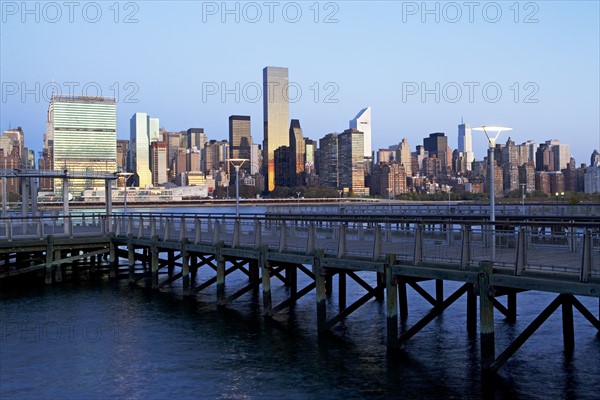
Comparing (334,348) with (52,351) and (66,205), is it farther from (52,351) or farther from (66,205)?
(66,205)

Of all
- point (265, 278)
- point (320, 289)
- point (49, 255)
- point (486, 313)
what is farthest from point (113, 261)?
point (486, 313)

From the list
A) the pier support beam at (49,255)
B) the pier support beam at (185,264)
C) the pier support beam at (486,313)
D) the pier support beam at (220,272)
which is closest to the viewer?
the pier support beam at (486,313)

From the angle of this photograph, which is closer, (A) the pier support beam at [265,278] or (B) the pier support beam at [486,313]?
(B) the pier support beam at [486,313]

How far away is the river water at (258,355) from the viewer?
57.2 feet

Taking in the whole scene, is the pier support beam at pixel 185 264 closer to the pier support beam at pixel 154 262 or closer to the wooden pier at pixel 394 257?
the wooden pier at pixel 394 257

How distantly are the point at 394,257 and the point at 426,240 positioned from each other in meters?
3.93

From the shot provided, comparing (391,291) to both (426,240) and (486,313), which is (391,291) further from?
(426,240)

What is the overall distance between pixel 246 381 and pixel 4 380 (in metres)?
6.36

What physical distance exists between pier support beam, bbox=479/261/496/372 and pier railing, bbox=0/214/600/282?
52 cm

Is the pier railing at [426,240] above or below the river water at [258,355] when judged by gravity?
above

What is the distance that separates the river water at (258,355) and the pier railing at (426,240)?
110 inches

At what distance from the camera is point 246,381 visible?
18297mm

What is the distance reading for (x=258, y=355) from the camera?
20.8m

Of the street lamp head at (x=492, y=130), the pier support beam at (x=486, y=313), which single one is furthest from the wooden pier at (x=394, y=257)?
the street lamp head at (x=492, y=130)
